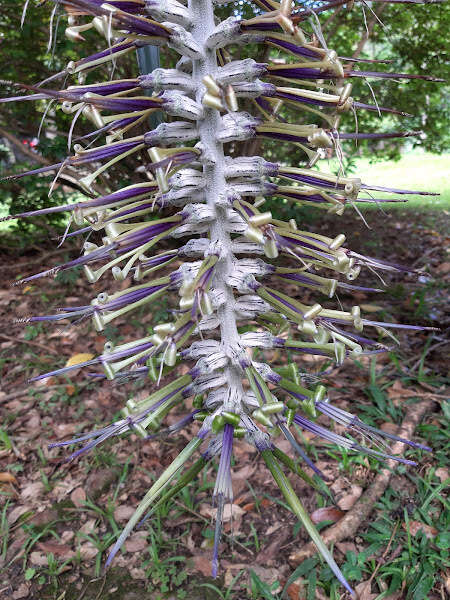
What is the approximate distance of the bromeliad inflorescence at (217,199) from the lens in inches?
32.1

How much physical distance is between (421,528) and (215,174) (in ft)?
4.63

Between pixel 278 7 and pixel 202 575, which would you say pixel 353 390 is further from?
pixel 278 7

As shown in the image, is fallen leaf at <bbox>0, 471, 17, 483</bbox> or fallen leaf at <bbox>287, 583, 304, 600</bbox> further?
fallen leaf at <bbox>0, 471, 17, 483</bbox>

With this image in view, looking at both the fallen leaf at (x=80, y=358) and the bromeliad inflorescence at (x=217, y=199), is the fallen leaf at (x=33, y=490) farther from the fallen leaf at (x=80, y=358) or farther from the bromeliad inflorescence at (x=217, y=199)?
the bromeliad inflorescence at (x=217, y=199)

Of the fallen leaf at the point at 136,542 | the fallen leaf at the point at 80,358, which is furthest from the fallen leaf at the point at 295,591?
the fallen leaf at the point at 80,358

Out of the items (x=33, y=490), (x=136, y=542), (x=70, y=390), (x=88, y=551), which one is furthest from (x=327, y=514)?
(x=70, y=390)

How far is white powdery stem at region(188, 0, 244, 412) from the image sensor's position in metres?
0.88

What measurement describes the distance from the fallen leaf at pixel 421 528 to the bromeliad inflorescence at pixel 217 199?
0.77 meters

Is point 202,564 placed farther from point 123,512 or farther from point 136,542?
point 123,512

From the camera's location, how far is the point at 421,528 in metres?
1.55

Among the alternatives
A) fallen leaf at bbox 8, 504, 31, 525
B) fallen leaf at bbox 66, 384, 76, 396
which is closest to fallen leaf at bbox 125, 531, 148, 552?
fallen leaf at bbox 8, 504, 31, 525

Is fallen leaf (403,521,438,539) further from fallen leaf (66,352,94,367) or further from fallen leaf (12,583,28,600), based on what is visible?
fallen leaf (66,352,94,367)

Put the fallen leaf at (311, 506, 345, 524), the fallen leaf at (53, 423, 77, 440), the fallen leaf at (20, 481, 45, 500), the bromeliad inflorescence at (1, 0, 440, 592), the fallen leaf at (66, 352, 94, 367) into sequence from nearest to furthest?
the bromeliad inflorescence at (1, 0, 440, 592)
the fallen leaf at (311, 506, 345, 524)
the fallen leaf at (20, 481, 45, 500)
the fallen leaf at (53, 423, 77, 440)
the fallen leaf at (66, 352, 94, 367)

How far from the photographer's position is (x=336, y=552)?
153 cm
